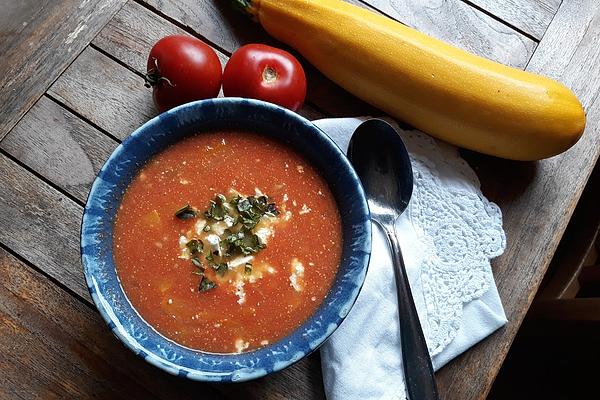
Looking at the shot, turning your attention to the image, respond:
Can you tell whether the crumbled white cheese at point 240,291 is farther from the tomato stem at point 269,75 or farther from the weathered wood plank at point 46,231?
the tomato stem at point 269,75

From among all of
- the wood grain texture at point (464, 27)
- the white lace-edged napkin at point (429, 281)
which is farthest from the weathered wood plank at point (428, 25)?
the white lace-edged napkin at point (429, 281)

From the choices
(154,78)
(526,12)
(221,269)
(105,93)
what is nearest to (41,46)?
(105,93)

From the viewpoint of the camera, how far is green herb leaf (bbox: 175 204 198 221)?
1.10 meters

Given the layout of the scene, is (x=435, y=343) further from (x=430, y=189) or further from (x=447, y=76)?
(x=447, y=76)

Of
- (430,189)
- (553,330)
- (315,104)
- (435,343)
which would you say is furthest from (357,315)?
(553,330)

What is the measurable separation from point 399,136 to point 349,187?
0.58 feet

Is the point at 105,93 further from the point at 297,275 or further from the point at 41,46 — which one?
the point at 297,275

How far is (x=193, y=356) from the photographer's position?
1054mm

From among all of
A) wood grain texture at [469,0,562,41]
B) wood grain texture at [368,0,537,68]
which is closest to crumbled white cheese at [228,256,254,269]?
wood grain texture at [368,0,537,68]

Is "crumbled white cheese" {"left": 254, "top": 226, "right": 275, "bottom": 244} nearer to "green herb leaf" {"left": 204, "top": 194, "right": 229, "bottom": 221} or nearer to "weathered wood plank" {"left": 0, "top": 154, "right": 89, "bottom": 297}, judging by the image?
"green herb leaf" {"left": 204, "top": 194, "right": 229, "bottom": 221}

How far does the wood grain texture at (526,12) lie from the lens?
1.33 meters

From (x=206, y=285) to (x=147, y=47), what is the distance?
0.50m

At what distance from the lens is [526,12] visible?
4.40 feet

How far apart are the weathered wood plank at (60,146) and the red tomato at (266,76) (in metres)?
0.26
